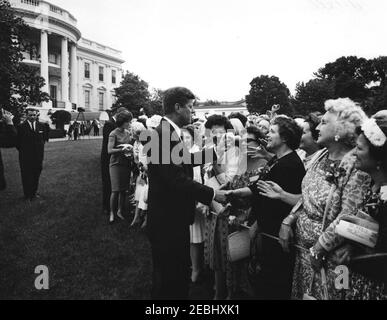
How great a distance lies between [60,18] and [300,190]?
29815 millimetres

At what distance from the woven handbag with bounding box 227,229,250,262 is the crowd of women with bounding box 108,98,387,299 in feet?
0.08

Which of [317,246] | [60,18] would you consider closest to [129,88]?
[60,18]

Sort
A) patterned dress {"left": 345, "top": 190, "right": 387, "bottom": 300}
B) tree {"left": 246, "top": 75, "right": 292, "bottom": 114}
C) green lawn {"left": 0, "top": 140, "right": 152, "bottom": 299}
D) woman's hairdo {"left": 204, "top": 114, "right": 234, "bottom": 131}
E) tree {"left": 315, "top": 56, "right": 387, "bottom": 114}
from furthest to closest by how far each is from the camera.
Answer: tree {"left": 246, "top": 75, "right": 292, "bottom": 114} < tree {"left": 315, "top": 56, "right": 387, "bottom": 114} < woman's hairdo {"left": 204, "top": 114, "right": 234, "bottom": 131} < green lawn {"left": 0, "top": 140, "right": 152, "bottom": 299} < patterned dress {"left": 345, "top": 190, "right": 387, "bottom": 300}

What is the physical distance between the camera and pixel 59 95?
38594 mm

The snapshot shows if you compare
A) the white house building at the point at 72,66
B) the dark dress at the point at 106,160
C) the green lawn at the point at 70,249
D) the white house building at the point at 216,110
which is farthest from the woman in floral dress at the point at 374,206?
the white house building at the point at 72,66

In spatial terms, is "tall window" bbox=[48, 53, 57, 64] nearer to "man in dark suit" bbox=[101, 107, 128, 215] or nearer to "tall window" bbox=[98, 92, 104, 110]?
"tall window" bbox=[98, 92, 104, 110]

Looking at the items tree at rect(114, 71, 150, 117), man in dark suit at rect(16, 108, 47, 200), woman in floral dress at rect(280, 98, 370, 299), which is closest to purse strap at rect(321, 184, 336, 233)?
woman in floral dress at rect(280, 98, 370, 299)

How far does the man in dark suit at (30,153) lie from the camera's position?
313 inches

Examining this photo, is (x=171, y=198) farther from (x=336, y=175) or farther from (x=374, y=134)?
(x=374, y=134)

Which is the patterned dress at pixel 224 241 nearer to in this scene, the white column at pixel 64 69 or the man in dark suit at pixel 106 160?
the man in dark suit at pixel 106 160

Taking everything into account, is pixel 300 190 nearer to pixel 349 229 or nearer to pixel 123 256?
pixel 349 229

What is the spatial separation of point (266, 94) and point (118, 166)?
48.7m

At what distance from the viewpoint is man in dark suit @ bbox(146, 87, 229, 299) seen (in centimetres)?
255
